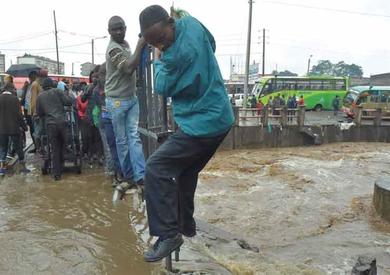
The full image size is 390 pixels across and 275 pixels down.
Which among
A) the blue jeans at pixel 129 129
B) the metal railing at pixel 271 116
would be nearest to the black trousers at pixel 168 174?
the blue jeans at pixel 129 129

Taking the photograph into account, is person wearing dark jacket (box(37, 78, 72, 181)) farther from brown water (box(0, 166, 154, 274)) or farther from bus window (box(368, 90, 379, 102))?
bus window (box(368, 90, 379, 102))

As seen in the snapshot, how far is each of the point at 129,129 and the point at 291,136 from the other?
19629mm

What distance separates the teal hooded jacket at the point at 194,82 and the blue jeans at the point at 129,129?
2059 millimetres

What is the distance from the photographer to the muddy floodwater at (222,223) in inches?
125

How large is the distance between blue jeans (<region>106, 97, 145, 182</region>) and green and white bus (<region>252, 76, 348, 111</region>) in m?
30.6

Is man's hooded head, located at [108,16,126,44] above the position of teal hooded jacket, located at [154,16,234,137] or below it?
above

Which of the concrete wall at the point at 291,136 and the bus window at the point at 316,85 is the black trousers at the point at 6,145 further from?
the bus window at the point at 316,85

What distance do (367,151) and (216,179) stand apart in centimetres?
1138

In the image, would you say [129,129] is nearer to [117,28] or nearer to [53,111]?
[117,28]

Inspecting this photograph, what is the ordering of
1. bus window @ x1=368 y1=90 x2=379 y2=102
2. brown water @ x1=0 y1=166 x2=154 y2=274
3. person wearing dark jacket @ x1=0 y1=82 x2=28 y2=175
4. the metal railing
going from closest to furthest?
brown water @ x1=0 y1=166 x2=154 y2=274, person wearing dark jacket @ x1=0 y1=82 x2=28 y2=175, the metal railing, bus window @ x1=368 y1=90 x2=379 y2=102

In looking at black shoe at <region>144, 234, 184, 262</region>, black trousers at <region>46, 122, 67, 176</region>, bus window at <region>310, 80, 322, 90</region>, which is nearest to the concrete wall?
bus window at <region>310, 80, 322, 90</region>

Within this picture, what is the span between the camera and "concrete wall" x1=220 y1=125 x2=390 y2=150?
2198 cm

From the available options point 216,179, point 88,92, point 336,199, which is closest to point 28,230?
point 88,92

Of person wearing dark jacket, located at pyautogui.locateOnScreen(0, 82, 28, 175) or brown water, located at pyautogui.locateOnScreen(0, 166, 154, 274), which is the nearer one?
brown water, located at pyautogui.locateOnScreen(0, 166, 154, 274)
